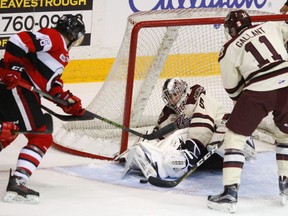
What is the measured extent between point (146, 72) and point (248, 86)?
1.33 metres

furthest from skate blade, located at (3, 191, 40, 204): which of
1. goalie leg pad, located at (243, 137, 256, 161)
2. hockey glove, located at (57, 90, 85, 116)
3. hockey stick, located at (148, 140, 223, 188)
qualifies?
goalie leg pad, located at (243, 137, 256, 161)

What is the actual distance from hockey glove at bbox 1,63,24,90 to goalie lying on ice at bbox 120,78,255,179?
99 centimetres

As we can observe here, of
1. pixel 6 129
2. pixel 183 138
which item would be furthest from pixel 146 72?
pixel 6 129

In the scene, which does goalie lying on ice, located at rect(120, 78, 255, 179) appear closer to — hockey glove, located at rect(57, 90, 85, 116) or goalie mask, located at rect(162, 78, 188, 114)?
goalie mask, located at rect(162, 78, 188, 114)

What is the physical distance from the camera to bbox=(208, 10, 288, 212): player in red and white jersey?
5000mm

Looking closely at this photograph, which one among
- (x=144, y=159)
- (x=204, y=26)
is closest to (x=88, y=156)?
(x=144, y=159)

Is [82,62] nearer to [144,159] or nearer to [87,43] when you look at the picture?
[87,43]

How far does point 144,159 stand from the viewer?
18.3 ft

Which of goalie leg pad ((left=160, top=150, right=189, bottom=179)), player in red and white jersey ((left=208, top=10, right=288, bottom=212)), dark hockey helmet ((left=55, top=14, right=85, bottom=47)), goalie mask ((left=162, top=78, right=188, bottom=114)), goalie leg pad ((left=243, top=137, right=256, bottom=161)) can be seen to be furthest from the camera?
goalie leg pad ((left=243, top=137, right=256, bottom=161))

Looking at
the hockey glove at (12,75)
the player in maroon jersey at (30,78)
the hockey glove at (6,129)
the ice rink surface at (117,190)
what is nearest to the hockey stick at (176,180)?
the ice rink surface at (117,190)

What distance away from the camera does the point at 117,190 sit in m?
5.37

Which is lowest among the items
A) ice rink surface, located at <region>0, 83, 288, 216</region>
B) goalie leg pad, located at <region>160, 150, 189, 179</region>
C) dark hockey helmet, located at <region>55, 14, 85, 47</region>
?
ice rink surface, located at <region>0, 83, 288, 216</region>

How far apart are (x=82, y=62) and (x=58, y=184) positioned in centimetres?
245

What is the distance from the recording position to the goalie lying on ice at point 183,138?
558 cm
